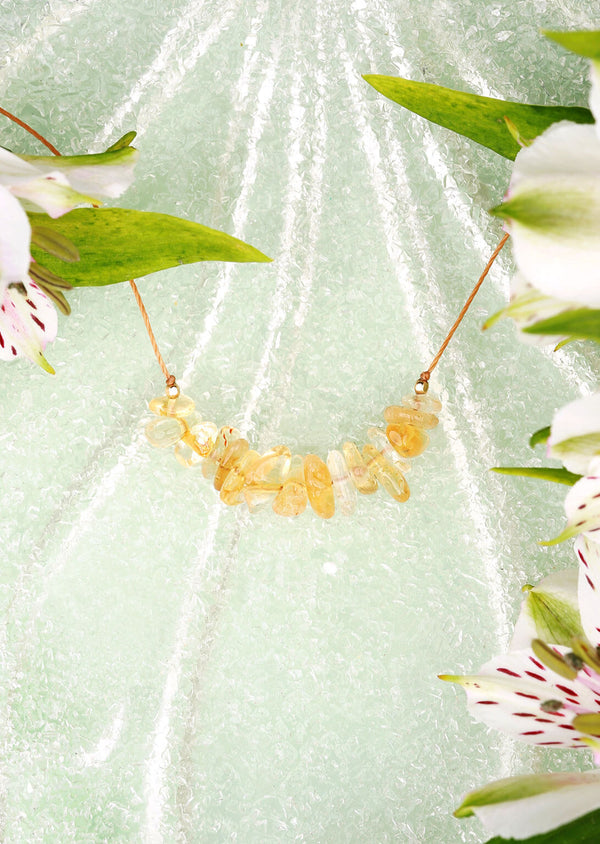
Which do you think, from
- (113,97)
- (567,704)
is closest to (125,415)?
(113,97)

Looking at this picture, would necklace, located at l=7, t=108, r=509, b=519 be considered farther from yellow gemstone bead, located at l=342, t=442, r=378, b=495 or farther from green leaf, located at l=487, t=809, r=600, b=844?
green leaf, located at l=487, t=809, r=600, b=844

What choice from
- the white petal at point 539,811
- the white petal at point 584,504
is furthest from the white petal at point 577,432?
the white petal at point 539,811

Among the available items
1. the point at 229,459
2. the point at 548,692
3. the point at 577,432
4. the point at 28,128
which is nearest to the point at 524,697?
the point at 548,692

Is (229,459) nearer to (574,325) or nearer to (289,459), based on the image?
(289,459)

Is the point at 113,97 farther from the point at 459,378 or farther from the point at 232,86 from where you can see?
the point at 459,378

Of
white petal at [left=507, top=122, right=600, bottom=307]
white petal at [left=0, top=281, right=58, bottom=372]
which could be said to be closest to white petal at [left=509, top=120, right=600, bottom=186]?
white petal at [left=507, top=122, right=600, bottom=307]

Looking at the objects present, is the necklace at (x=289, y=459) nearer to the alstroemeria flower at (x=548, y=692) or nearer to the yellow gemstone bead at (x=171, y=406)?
the yellow gemstone bead at (x=171, y=406)
